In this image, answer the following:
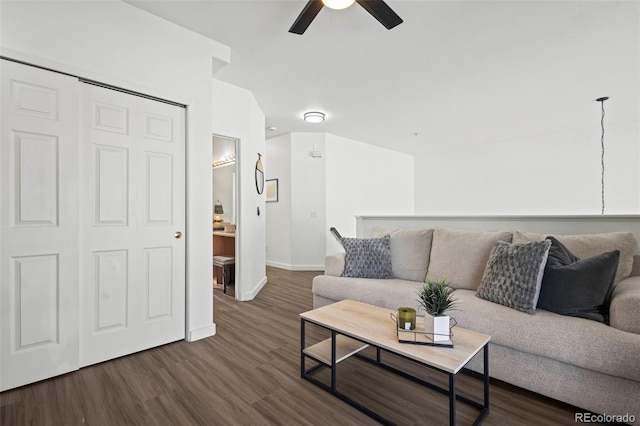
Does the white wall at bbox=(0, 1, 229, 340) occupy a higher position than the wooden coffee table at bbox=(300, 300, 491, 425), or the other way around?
the white wall at bbox=(0, 1, 229, 340)

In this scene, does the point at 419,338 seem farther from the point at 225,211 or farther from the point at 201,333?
the point at 225,211

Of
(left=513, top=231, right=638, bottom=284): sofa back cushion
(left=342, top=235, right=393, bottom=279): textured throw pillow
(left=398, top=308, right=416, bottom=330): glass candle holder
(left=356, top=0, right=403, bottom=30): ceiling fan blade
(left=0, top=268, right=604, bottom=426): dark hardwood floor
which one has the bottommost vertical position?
(left=0, top=268, right=604, bottom=426): dark hardwood floor

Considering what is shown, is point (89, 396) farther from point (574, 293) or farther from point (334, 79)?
point (334, 79)

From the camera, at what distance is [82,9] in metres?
2.04

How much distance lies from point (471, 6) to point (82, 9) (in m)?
2.78

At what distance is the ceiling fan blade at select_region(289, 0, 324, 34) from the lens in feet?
6.40

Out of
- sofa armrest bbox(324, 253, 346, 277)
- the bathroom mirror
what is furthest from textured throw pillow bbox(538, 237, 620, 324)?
the bathroom mirror

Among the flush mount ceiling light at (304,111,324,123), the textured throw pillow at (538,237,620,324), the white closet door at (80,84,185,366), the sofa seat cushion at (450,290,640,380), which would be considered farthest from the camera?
the flush mount ceiling light at (304,111,324,123)

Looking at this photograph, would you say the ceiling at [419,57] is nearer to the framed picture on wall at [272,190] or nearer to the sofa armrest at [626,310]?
the framed picture on wall at [272,190]

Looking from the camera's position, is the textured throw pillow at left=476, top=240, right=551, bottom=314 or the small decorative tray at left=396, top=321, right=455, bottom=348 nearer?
the small decorative tray at left=396, top=321, right=455, bottom=348

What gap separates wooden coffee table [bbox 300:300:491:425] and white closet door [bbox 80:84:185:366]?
50.9 inches

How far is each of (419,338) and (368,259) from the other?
138 centimetres

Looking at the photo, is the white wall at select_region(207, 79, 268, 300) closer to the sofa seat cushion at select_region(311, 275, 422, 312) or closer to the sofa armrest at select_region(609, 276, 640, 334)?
the sofa seat cushion at select_region(311, 275, 422, 312)

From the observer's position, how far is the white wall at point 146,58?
1871 mm
